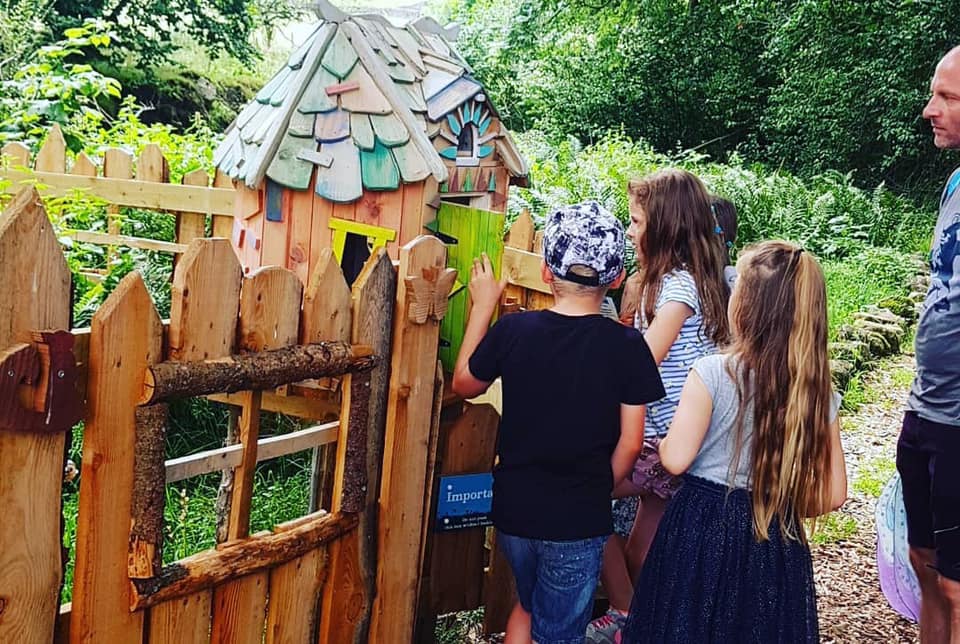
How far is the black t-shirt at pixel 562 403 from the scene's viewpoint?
255 cm

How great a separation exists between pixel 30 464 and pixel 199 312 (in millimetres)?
468

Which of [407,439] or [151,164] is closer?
[407,439]

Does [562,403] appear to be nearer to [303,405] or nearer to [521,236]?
[303,405]

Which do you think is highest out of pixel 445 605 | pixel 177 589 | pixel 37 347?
pixel 37 347

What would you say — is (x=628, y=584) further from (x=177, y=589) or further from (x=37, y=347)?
(x=37, y=347)

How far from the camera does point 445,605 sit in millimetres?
3332

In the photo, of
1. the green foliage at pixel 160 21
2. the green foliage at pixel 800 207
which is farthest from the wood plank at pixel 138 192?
the green foliage at pixel 160 21

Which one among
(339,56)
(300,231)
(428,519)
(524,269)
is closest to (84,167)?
(300,231)

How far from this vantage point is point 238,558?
229 cm

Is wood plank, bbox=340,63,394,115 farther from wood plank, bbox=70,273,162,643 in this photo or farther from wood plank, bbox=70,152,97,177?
wood plank, bbox=70,152,97,177

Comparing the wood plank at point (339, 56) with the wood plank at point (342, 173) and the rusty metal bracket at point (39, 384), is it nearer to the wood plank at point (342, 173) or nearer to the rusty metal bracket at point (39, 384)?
the wood plank at point (342, 173)

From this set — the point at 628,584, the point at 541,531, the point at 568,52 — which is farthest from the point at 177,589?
the point at 568,52

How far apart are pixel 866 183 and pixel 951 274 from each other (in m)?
15.5

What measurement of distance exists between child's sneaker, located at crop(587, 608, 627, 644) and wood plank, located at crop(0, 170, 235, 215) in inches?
103
